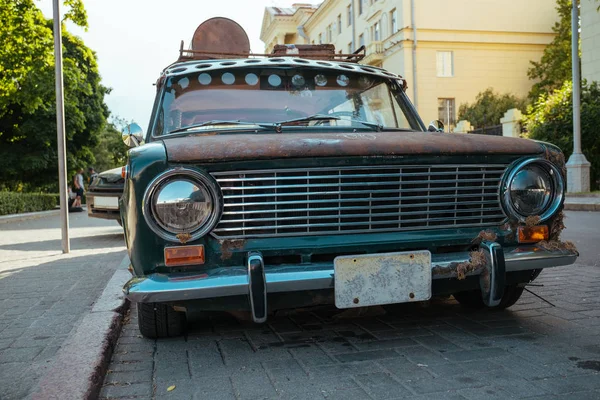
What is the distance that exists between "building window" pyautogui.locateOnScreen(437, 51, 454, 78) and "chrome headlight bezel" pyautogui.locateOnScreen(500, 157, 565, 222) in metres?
33.1

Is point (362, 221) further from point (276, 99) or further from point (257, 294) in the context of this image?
point (276, 99)

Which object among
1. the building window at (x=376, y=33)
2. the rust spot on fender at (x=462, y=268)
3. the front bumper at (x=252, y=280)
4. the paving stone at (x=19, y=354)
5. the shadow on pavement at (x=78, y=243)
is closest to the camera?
the front bumper at (x=252, y=280)

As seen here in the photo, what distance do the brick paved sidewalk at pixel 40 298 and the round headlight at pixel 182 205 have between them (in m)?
0.99

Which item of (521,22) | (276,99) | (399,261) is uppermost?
(521,22)

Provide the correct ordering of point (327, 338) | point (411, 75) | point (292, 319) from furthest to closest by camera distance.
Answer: point (411, 75), point (292, 319), point (327, 338)

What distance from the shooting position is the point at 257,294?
283 centimetres

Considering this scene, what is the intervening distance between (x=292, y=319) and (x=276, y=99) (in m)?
1.52

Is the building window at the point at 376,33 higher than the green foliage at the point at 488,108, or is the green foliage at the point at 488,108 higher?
the building window at the point at 376,33

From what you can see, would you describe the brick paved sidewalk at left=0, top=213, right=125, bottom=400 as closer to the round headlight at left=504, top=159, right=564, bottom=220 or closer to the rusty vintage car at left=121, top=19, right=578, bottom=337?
the rusty vintage car at left=121, top=19, right=578, bottom=337

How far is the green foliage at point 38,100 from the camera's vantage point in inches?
612

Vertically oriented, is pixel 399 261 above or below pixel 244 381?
above

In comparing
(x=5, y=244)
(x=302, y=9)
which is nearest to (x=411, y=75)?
(x=302, y=9)

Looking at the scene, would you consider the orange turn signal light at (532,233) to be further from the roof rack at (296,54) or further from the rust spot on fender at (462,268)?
the roof rack at (296,54)

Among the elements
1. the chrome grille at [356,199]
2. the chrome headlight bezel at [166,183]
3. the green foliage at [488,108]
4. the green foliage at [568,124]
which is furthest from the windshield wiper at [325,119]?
the green foliage at [488,108]
